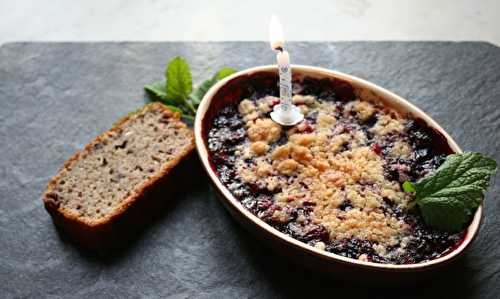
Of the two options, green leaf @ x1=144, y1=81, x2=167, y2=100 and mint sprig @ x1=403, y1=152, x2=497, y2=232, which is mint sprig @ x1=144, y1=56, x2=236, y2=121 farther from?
mint sprig @ x1=403, y1=152, x2=497, y2=232

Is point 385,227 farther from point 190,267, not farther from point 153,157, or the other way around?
point 153,157

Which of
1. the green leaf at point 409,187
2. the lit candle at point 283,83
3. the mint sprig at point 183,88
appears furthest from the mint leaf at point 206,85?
the green leaf at point 409,187

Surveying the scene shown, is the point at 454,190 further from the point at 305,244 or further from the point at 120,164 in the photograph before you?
the point at 120,164

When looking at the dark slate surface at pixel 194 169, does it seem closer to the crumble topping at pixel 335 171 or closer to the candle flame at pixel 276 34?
the crumble topping at pixel 335 171

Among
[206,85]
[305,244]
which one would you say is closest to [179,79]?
[206,85]

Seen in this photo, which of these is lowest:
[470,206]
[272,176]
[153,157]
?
[153,157]

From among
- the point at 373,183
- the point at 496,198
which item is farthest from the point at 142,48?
the point at 496,198

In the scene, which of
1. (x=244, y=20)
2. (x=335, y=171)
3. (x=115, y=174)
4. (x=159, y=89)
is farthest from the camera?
(x=244, y=20)
